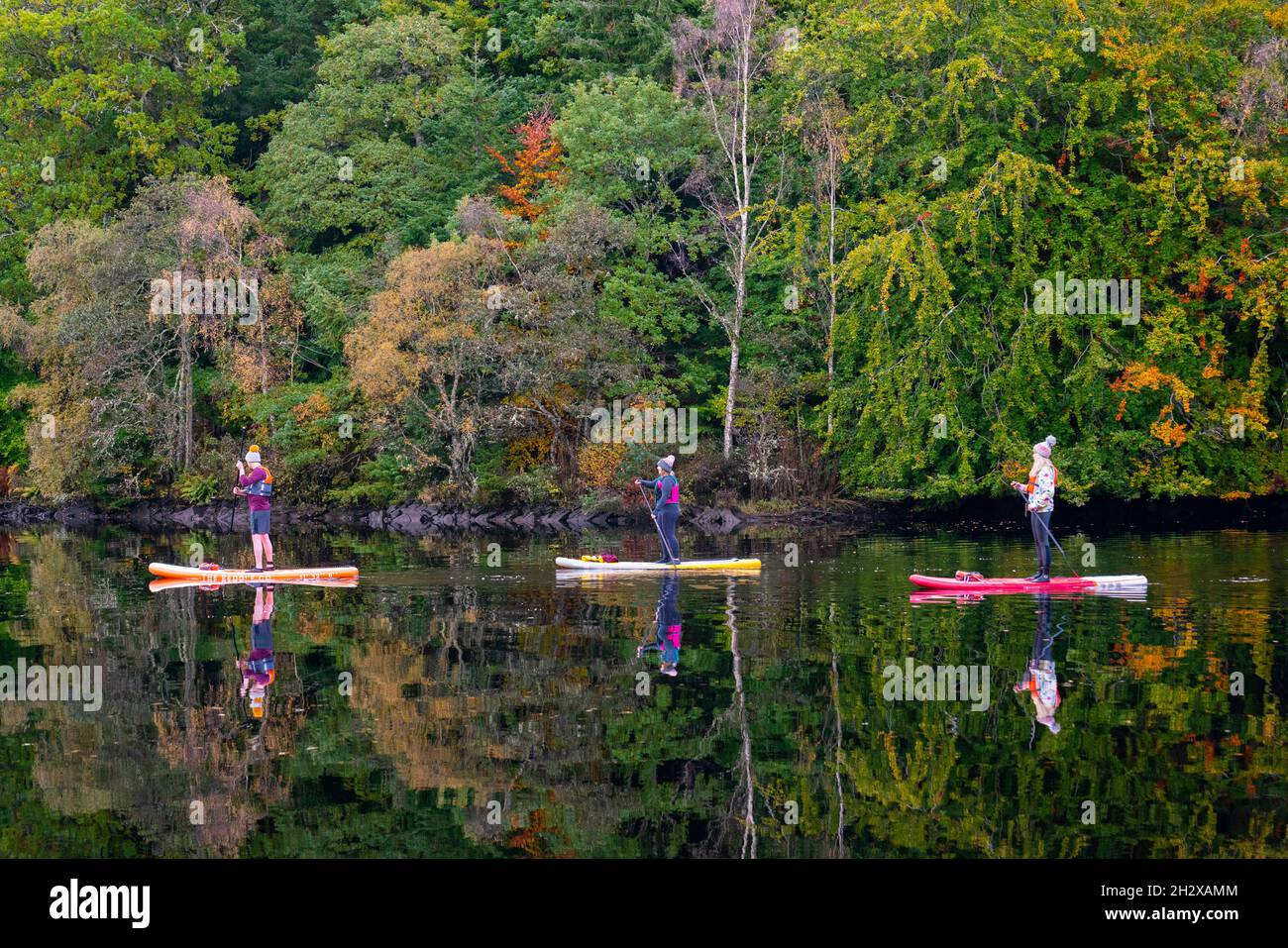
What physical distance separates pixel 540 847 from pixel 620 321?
1286 inches

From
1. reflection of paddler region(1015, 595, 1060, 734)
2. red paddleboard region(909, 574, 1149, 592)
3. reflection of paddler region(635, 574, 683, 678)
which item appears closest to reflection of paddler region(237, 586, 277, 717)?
reflection of paddler region(635, 574, 683, 678)

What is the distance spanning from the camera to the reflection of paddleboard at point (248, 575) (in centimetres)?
2477

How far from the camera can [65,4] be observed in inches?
1983

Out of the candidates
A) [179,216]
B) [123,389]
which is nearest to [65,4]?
[179,216]

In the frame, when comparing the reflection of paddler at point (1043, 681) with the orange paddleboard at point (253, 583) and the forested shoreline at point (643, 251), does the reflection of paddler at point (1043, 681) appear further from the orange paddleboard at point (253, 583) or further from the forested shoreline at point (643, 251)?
the forested shoreline at point (643, 251)

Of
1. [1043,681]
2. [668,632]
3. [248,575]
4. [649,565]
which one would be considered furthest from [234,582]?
[1043,681]

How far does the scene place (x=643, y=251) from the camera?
4278 centimetres

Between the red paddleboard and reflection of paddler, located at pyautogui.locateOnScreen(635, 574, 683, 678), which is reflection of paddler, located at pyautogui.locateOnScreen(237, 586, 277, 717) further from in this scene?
the red paddleboard

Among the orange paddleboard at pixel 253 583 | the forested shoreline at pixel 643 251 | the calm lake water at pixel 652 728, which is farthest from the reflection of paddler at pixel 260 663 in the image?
the forested shoreline at pixel 643 251

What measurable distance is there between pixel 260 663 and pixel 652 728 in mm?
5526

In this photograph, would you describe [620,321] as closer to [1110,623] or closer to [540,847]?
[1110,623]

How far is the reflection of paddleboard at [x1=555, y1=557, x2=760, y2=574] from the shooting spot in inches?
1009

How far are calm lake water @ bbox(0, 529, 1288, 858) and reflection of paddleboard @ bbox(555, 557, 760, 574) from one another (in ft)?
9.36

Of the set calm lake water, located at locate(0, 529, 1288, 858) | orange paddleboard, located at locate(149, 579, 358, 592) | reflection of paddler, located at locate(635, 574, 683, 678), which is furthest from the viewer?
orange paddleboard, located at locate(149, 579, 358, 592)
